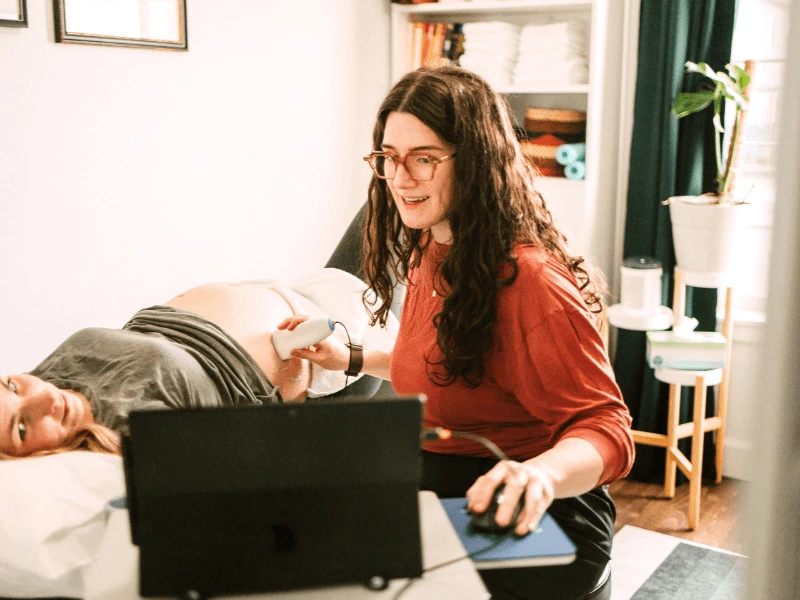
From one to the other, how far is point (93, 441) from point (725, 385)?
7.11ft

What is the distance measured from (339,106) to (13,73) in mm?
1366

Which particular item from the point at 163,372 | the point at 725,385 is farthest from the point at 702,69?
the point at 163,372

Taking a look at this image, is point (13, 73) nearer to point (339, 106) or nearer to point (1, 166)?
point (1, 166)

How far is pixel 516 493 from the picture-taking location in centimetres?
87

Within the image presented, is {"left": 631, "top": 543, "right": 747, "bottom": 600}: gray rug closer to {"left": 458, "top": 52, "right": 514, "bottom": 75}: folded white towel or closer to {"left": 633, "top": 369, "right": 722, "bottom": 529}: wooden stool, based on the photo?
{"left": 633, "top": 369, "right": 722, "bottom": 529}: wooden stool

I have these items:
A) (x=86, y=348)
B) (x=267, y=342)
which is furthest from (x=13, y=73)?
(x=267, y=342)

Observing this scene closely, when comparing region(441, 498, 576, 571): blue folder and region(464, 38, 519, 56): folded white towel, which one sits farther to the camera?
region(464, 38, 519, 56): folded white towel

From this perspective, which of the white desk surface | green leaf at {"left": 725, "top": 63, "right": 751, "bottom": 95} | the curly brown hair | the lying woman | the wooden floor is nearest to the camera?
the white desk surface

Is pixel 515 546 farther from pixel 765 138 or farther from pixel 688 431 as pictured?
pixel 688 431

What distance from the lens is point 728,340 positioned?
2.72 metres

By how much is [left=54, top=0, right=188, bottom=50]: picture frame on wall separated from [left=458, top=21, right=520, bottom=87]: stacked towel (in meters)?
1.10

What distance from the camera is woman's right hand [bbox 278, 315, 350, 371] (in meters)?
1.84

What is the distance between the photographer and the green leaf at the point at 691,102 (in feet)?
8.56

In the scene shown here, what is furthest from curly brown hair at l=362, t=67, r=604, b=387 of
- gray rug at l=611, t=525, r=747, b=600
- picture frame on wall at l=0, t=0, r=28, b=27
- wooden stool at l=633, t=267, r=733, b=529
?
wooden stool at l=633, t=267, r=733, b=529
